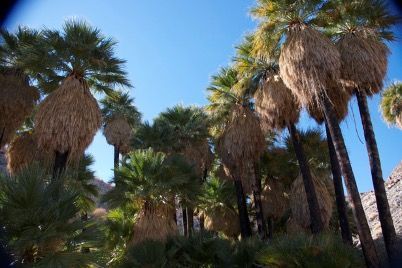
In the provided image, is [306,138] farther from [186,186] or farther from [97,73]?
[97,73]

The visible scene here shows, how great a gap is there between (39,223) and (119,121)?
24641 mm

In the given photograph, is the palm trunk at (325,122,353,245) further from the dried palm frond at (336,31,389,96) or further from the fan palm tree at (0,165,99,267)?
the fan palm tree at (0,165,99,267)

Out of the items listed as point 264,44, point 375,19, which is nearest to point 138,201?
point 264,44

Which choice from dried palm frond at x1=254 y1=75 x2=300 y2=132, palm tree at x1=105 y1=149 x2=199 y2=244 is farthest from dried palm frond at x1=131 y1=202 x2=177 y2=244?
dried palm frond at x1=254 y1=75 x2=300 y2=132

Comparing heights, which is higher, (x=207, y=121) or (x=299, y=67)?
(x=207, y=121)

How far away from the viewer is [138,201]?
15.9m

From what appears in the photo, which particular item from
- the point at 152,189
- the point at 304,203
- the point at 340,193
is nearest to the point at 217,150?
the point at 304,203

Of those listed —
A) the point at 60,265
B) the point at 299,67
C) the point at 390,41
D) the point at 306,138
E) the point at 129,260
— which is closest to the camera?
the point at 60,265

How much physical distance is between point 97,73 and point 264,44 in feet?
19.1

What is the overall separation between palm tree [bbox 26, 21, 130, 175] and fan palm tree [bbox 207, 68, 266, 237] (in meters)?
5.93

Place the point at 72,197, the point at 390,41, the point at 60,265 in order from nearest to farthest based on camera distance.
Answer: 1. the point at 60,265
2. the point at 72,197
3. the point at 390,41

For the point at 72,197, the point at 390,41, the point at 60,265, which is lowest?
the point at 60,265

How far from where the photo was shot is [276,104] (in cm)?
1628

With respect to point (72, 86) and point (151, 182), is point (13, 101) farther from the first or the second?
point (151, 182)
